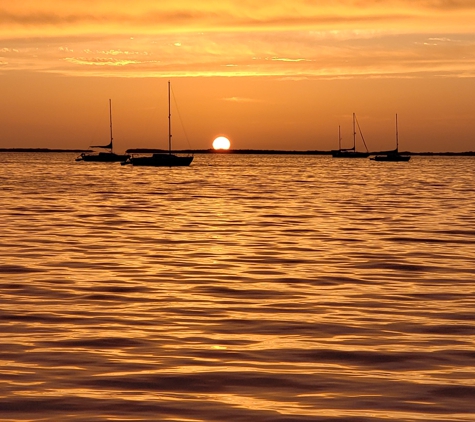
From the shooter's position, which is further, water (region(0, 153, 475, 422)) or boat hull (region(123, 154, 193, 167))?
boat hull (region(123, 154, 193, 167))

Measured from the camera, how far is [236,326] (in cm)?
1355

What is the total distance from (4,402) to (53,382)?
0.87 metres

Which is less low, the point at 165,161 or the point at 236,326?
the point at 236,326

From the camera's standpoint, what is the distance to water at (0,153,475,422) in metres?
9.51

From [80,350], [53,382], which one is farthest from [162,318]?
[53,382]

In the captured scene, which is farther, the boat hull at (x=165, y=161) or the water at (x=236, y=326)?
the boat hull at (x=165, y=161)

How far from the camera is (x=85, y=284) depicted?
1773cm

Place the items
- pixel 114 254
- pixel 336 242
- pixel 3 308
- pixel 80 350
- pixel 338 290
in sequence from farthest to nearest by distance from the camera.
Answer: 1. pixel 336 242
2. pixel 114 254
3. pixel 338 290
4. pixel 3 308
5. pixel 80 350

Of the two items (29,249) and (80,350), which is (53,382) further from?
(29,249)

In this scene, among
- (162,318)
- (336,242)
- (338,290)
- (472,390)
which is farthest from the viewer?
(336,242)

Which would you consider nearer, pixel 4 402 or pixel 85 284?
pixel 4 402

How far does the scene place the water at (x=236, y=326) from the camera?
9.51m

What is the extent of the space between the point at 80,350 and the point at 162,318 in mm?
2402

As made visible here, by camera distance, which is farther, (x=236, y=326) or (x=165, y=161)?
(x=165, y=161)
